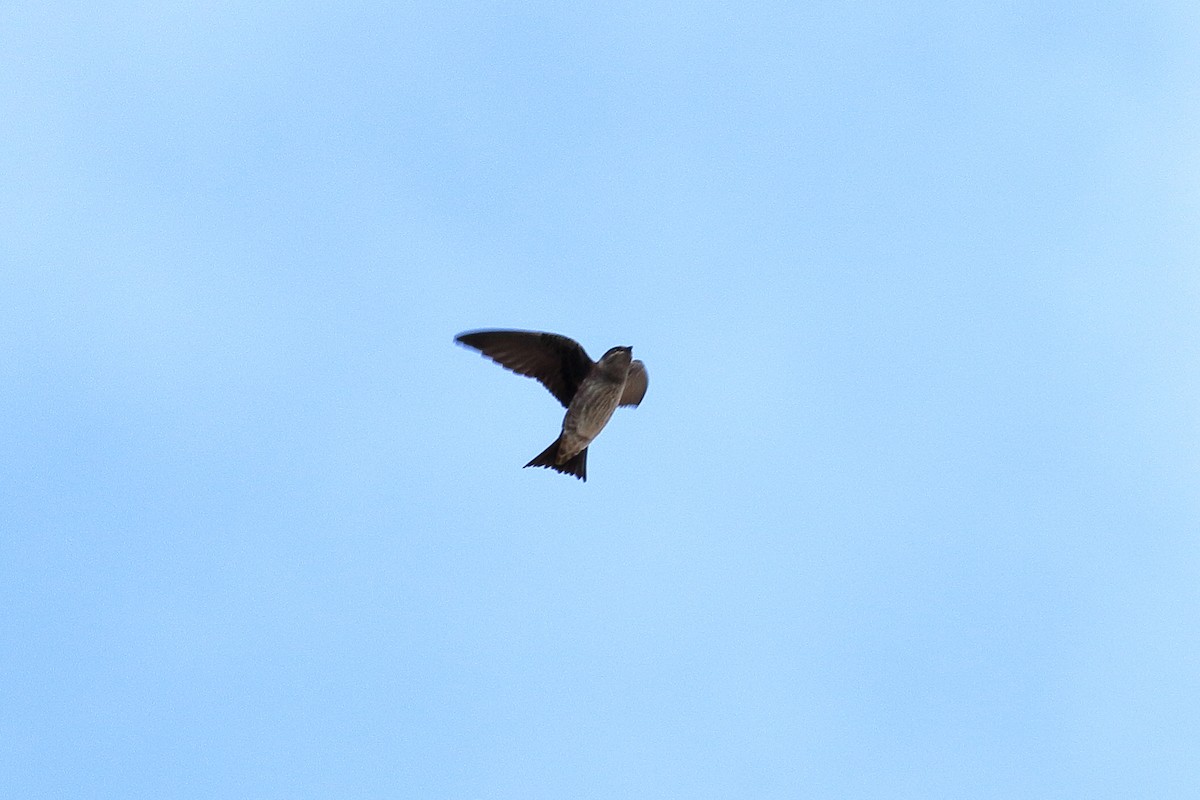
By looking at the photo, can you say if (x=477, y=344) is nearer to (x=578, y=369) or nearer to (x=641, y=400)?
(x=578, y=369)

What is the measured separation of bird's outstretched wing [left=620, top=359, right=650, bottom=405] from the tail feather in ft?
3.20

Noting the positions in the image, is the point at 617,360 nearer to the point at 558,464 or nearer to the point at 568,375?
the point at 568,375

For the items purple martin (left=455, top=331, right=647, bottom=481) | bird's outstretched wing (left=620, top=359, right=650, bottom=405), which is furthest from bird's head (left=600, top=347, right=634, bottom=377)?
bird's outstretched wing (left=620, top=359, right=650, bottom=405)

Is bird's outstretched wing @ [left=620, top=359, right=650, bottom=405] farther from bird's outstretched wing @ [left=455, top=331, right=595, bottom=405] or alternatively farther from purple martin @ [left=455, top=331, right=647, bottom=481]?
bird's outstretched wing @ [left=455, top=331, right=595, bottom=405]

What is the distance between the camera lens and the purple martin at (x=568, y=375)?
47.6ft

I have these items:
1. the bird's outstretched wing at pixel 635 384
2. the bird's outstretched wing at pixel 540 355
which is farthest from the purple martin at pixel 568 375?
the bird's outstretched wing at pixel 635 384

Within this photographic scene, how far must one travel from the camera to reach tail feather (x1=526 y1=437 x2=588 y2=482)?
14844 mm

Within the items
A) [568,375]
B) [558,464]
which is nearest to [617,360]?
[568,375]

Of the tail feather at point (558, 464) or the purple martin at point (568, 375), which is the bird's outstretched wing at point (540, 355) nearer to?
the purple martin at point (568, 375)

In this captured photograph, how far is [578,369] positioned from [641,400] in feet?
4.39

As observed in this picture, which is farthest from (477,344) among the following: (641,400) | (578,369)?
(641,400)

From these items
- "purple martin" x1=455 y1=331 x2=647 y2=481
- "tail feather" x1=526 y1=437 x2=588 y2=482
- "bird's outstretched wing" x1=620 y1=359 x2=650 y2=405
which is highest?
"bird's outstretched wing" x1=620 y1=359 x2=650 y2=405

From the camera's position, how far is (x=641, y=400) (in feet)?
52.5

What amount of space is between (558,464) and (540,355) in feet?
4.13
